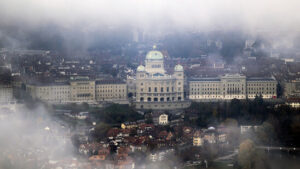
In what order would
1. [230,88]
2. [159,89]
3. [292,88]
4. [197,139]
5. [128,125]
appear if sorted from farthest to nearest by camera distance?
[230,88] → [292,88] → [159,89] → [128,125] → [197,139]

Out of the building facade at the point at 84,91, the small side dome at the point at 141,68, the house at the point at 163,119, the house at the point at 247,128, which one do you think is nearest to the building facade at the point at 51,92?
the building facade at the point at 84,91

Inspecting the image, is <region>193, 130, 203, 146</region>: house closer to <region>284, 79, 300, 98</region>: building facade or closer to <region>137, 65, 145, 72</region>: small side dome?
<region>284, 79, 300, 98</region>: building facade

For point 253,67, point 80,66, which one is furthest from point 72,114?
point 253,67

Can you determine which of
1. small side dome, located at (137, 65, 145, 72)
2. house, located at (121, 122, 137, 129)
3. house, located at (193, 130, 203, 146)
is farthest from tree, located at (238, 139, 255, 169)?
small side dome, located at (137, 65, 145, 72)

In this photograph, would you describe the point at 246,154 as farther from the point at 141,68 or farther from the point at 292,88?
the point at 141,68

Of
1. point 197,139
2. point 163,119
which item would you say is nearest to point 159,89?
point 163,119

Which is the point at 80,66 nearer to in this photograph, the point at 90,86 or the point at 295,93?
the point at 90,86
